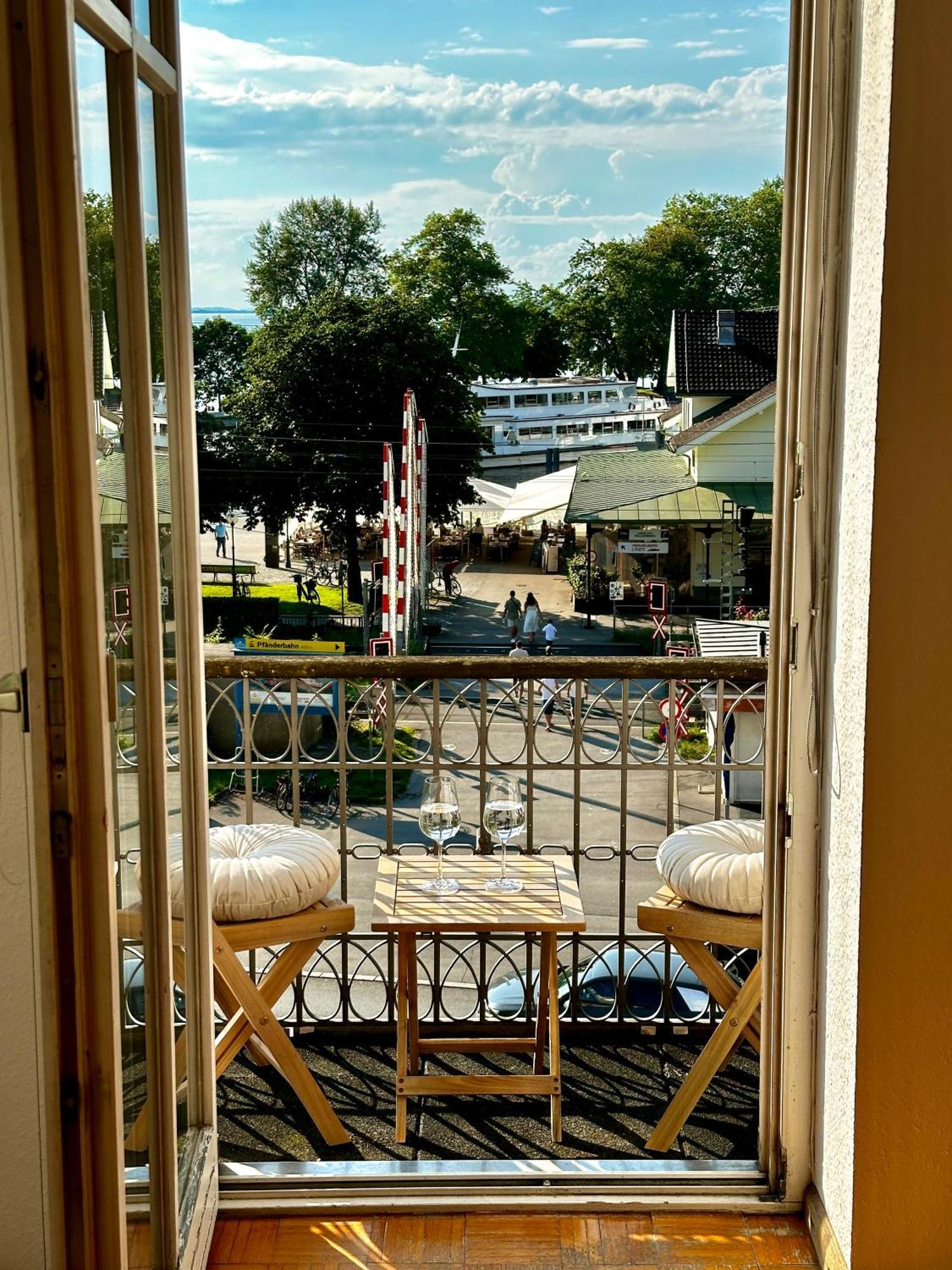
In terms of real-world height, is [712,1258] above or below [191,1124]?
below

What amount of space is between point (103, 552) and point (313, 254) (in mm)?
35936

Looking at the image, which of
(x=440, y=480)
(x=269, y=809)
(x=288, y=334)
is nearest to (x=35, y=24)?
(x=269, y=809)

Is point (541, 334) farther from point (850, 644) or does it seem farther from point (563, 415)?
point (850, 644)

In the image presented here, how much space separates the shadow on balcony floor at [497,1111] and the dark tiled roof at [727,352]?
22471mm

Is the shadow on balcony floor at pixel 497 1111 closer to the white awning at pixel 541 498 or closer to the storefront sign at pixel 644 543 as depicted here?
the white awning at pixel 541 498

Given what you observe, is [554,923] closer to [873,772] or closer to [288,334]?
[873,772]

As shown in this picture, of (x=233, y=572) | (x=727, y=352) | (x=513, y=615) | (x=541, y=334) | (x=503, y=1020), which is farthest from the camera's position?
(x=541, y=334)

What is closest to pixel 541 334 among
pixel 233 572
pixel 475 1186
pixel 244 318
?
pixel 244 318

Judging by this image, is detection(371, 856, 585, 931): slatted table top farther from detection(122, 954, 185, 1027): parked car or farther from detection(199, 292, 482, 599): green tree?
detection(199, 292, 482, 599): green tree

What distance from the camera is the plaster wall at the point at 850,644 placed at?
1.77 m

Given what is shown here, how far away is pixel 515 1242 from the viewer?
218 centimetres

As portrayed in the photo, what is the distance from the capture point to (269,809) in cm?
1449

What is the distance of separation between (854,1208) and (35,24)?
2.00 meters

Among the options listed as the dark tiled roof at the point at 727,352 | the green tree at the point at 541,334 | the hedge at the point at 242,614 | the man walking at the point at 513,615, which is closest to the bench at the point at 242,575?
the hedge at the point at 242,614
